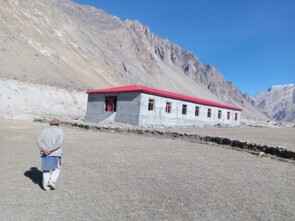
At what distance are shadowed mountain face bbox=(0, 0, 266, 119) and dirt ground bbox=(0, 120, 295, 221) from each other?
42694mm

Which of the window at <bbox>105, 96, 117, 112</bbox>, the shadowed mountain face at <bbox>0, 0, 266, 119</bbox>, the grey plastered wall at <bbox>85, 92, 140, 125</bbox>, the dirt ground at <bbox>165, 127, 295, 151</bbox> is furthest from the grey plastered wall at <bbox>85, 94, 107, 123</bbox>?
the shadowed mountain face at <bbox>0, 0, 266, 119</bbox>

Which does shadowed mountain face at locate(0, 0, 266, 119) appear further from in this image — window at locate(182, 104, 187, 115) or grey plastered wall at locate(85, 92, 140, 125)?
window at locate(182, 104, 187, 115)

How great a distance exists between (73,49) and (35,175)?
78.5m

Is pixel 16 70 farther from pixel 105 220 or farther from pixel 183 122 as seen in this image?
pixel 105 220

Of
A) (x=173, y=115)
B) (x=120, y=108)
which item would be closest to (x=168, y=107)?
(x=173, y=115)

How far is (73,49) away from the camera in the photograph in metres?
83.2

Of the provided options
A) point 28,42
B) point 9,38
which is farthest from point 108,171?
point 28,42

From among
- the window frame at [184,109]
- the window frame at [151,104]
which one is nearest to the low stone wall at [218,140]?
the window frame at [151,104]

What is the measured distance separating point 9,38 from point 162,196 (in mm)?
62586

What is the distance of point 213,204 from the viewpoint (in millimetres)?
6703

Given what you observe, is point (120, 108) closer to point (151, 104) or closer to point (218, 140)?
point (151, 104)

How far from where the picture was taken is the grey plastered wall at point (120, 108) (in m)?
29.3

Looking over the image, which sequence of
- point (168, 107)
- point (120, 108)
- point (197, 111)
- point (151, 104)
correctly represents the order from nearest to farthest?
point (151, 104) < point (120, 108) < point (168, 107) < point (197, 111)

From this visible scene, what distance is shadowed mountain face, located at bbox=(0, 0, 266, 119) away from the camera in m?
59.0
